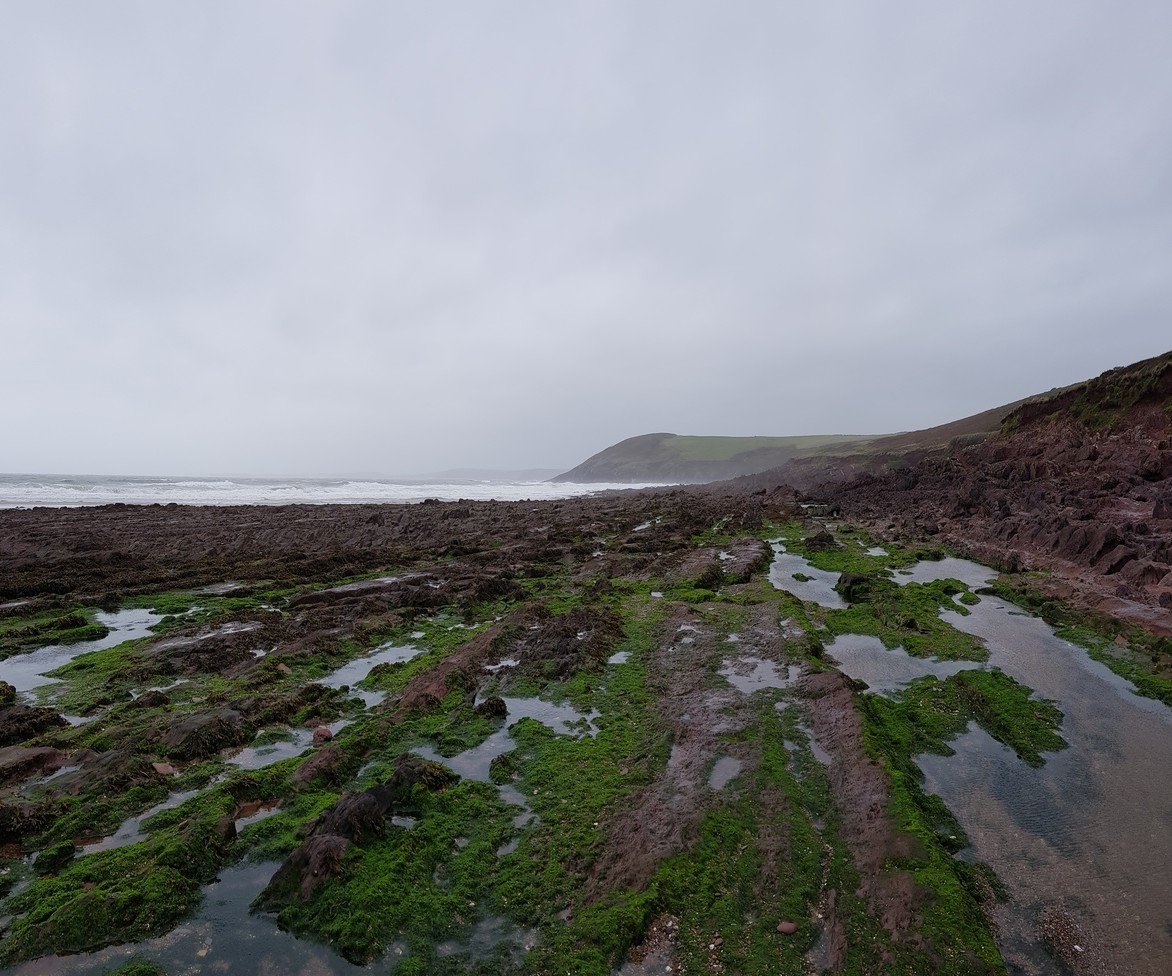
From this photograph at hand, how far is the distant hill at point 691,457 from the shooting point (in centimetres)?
12251

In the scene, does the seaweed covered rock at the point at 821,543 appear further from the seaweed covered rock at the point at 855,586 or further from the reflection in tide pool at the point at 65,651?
the reflection in tide pool at the point at 65,651

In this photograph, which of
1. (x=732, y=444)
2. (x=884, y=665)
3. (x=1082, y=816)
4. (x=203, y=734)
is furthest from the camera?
(x=732, y=444)

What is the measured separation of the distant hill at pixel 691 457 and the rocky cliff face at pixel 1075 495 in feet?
250

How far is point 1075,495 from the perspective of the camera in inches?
850

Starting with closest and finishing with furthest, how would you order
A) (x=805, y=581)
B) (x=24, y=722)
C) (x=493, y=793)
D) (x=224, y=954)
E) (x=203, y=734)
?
(x=224, y=954) → (x=493, y=793) → (x=203, y=734) → (x=24, y=722) → (x=805, y=581)

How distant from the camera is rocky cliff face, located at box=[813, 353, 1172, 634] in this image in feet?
46.2

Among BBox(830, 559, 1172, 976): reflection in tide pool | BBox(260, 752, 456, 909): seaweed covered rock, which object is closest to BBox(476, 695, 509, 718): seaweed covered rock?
BBox(260, 752, 456, 909): seaweed covered rock

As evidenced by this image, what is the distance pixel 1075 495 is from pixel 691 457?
117 m

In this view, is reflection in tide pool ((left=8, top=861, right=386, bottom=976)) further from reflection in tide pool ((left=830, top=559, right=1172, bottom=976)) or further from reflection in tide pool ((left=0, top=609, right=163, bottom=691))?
reflection in tide pool ((left=0, top=609, right=163, bottom=691))

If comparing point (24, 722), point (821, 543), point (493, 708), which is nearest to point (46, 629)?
point (24, 722)

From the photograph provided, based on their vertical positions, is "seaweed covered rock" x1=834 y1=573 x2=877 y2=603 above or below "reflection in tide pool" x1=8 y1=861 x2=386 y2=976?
above

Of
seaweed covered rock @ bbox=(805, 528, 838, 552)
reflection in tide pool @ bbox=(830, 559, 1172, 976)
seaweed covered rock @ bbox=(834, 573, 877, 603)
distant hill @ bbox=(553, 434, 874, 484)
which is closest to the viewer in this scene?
reflection in tide pool @ bbox=(830, 559, 1172, 976)

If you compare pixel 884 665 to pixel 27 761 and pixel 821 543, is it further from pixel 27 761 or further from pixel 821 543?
pixel 27 761

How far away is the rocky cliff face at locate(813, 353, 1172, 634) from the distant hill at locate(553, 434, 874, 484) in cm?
7607
